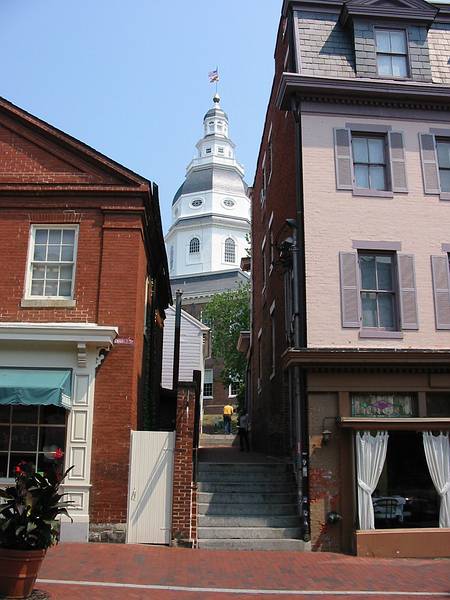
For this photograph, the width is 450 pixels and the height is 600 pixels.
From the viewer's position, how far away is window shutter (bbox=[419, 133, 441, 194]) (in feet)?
45.6

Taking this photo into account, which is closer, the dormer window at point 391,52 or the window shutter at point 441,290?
the window shutter at point 441,290

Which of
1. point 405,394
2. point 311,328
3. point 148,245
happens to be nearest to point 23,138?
point 148,245

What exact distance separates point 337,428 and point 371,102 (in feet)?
23.4

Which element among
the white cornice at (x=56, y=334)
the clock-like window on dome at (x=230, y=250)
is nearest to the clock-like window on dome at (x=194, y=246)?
the clock-like window on dome at (x=230, y=250)

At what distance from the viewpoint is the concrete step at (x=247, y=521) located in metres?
12.4

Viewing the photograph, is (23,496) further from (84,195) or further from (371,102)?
(371,102)

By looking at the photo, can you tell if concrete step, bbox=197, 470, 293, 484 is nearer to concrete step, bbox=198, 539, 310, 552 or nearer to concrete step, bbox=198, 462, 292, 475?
concrete step, bbox=198, 462, 292, 475

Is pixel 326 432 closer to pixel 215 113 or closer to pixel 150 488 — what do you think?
pixel 150 488

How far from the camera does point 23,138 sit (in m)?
14.2

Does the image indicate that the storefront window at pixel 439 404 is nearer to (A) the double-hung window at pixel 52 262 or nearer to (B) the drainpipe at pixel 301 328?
(B) the drainpipe at pixel 301 328

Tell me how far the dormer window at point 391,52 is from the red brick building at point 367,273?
0.11 feet

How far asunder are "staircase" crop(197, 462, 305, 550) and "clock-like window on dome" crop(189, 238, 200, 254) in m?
63.4

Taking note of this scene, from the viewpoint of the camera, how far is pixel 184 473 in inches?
482

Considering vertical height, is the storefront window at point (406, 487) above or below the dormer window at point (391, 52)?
below
